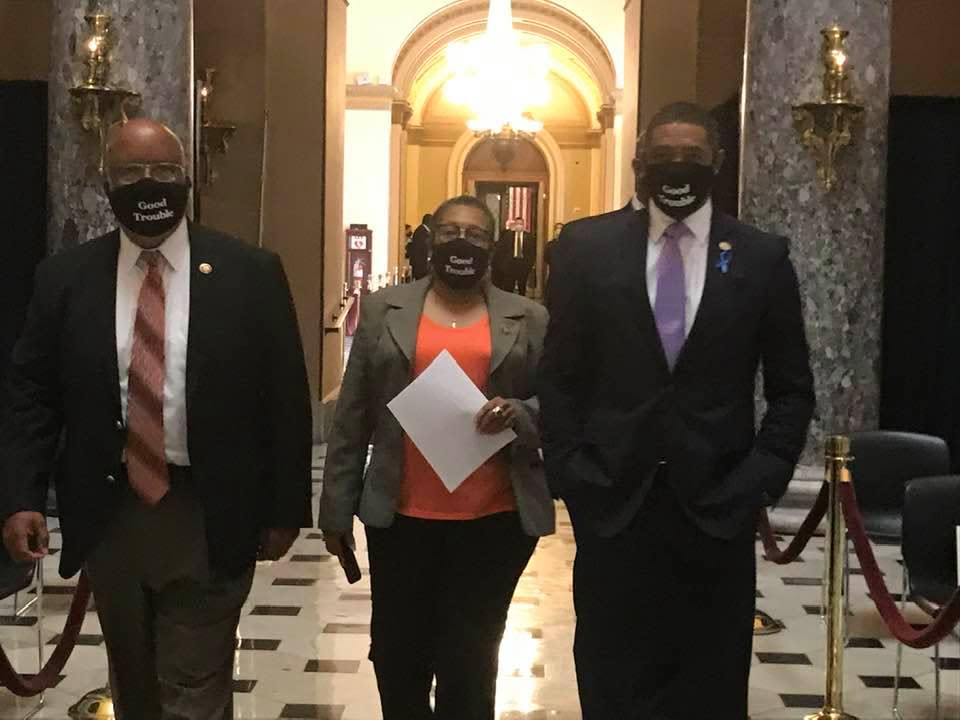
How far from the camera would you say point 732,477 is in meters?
3.02

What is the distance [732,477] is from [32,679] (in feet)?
8.24

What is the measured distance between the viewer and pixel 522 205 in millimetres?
31250

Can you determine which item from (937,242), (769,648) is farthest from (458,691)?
(937,242)

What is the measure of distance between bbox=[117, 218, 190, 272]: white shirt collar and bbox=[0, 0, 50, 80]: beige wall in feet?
22.7

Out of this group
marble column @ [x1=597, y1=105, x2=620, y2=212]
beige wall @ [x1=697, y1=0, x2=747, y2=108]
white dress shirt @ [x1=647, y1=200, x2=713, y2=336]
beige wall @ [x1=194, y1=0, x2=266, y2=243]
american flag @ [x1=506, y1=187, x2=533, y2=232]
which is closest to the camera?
white dress shirt @ [x1=647, y1=200, x2=713, y2=336]

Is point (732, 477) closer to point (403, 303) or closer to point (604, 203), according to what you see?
point (403, 303)

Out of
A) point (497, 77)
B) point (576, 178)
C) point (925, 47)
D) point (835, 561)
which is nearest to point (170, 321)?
point (835, 561)

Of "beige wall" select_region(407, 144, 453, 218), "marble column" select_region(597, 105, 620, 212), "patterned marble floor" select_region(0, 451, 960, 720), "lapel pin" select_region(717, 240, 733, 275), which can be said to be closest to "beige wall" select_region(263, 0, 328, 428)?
"patterned marble floor" select_region(0, 451, 960, 720)

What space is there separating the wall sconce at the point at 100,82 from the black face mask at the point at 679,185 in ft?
16.5

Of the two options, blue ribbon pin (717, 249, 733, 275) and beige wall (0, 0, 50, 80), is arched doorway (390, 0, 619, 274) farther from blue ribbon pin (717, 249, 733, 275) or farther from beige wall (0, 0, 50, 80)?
blue ribbon pin (717, 249, 733, 275)

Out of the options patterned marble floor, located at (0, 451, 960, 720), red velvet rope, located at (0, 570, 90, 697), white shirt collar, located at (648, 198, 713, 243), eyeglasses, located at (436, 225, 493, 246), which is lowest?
patterned marble floor, located at (0, 451, 960, 720)

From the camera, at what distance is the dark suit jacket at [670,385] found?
3016 mm

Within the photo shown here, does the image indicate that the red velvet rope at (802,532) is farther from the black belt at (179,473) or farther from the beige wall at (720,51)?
the beige wall at (720,51)

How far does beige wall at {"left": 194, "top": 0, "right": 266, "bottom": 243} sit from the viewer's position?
425 inches
